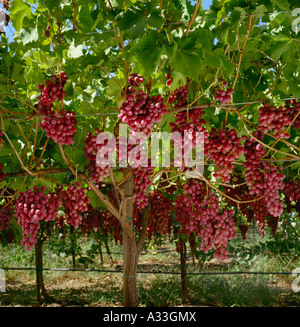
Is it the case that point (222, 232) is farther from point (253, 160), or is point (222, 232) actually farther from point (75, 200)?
point (75, 200)

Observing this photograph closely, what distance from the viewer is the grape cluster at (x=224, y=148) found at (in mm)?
2049

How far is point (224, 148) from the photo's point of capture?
205cm

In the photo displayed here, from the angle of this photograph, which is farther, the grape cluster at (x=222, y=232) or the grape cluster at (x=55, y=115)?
the grape cluster at (x=222, y=232)

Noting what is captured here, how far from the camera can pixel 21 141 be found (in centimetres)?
288

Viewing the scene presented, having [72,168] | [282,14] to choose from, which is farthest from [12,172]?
[282,14]

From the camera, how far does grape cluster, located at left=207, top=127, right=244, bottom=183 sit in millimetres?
2049

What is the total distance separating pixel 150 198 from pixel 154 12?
2.54 m


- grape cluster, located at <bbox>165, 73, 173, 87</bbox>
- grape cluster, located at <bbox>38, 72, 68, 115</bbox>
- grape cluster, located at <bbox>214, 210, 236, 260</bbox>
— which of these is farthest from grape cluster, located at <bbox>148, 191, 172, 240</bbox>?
grape cluster, located at <bbox>38, 72, 68, 115</bbox>

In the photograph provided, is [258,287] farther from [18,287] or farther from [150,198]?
[18,287]

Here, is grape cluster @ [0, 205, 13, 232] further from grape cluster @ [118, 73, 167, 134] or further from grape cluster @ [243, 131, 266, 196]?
grape cluster @ [243, 131, 266, 196]

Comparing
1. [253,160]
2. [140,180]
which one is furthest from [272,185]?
[140,180]

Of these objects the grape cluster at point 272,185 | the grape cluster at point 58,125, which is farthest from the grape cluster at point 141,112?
the grape cluster at point 272,185

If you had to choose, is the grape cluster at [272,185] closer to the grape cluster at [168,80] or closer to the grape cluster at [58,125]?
the grape cluster at [168,80]

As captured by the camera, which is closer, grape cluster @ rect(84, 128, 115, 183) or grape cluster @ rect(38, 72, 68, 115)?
grape cluster @ rect(38, 72, 68, 115)
